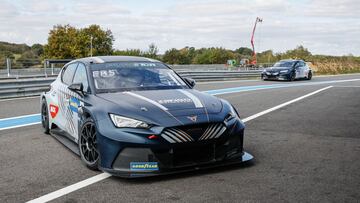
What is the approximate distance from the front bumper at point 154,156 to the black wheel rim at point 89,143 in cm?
25

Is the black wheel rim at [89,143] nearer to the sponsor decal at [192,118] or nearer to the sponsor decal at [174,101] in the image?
the sponsor decal at [174,101]

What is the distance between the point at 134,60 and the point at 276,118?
409 cm

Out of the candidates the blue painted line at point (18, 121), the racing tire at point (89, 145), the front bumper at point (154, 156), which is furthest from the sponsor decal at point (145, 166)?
the blue painted line at point (18, 121)

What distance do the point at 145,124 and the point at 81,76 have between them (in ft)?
6.65

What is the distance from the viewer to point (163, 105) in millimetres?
4836

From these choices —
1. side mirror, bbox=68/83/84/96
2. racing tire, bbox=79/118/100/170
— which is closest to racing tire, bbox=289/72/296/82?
side mirror, bbox=68/83/84/96

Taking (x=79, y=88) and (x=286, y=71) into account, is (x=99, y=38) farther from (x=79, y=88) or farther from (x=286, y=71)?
(x=79, y=88)

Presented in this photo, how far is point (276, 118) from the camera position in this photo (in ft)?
30.1

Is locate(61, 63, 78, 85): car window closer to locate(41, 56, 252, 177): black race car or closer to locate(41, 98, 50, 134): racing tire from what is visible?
locate(41, 56, 252, 177): black race car

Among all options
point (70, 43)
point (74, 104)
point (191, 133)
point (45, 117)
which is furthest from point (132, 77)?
point (70, 43)

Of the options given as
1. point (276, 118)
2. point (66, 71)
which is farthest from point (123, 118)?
point (276, 118)

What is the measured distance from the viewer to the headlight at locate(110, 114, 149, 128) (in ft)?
14.8

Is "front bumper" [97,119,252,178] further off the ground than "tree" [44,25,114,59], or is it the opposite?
"tree" [44,25,114,59]

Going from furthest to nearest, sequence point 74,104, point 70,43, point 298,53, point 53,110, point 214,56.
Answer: point 214,56, point 70,43, point 298,53, point 53,110, point 74,104
